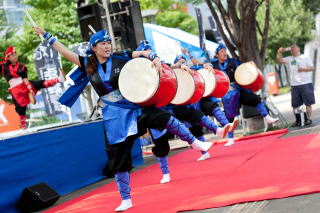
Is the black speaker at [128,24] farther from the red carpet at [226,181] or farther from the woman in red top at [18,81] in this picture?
the red carpet at [226,181]

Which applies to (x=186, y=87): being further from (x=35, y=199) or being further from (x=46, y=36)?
(x=46, y=36)

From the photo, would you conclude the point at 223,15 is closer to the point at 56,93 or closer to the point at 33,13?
the point at 56,93

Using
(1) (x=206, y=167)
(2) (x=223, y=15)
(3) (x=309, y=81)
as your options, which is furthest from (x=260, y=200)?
(2) (x=223, y=15)

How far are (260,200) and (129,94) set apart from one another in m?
1.60

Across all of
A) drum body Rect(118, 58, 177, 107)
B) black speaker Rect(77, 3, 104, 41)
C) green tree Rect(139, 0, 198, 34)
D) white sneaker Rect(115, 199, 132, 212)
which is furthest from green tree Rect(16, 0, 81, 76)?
white sneaker Rect(115, 199, 132, 212)

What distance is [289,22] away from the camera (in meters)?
40.2

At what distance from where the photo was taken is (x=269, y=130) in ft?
38.4

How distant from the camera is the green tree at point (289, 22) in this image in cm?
3975

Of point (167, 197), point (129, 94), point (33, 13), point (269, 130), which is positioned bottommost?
point (269, 130)

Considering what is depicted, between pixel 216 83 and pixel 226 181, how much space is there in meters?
3.26

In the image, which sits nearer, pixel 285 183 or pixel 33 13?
pixel 285 183

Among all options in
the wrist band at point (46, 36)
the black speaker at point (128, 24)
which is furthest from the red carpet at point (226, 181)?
the black speaker at point (128, 24)

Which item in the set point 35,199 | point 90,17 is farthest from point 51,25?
point 35,199

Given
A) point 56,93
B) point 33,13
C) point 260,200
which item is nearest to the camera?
point 260,200
